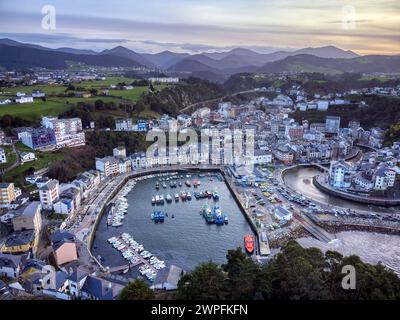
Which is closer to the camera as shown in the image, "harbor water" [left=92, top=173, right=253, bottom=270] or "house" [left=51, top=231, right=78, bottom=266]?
"house" [left=51, top=231, right=78, bottom=266]

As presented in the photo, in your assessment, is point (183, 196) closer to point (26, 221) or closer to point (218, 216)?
point (218, 216)

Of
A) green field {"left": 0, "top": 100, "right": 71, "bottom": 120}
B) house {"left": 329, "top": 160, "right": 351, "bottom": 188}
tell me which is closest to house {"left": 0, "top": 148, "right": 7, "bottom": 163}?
green field {"left": 0, "top": 100, "right": 71, "bottom": 120}

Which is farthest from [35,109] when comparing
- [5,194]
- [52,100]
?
[5,194]

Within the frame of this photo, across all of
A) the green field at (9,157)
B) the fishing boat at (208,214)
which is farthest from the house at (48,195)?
the fishing boat at (208,214)

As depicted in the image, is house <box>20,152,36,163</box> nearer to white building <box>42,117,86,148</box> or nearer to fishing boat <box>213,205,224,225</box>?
white building <box>42,117,86,148</box>
